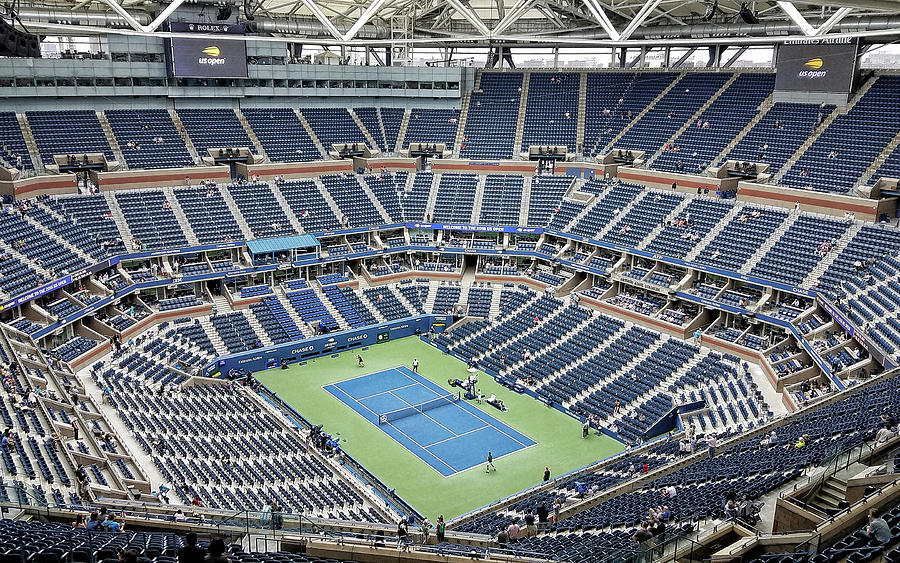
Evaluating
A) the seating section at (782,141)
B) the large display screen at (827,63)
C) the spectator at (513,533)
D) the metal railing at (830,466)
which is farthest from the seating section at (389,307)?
the metal railing at (830,466)

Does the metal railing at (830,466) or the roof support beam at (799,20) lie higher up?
the roof support beam at (799,20)

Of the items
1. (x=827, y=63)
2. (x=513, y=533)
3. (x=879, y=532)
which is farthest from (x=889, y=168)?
(x=879, y=532)

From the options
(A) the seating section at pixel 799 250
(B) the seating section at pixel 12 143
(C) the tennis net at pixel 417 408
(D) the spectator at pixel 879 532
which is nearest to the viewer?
(D) the spectator at pixel 879 532

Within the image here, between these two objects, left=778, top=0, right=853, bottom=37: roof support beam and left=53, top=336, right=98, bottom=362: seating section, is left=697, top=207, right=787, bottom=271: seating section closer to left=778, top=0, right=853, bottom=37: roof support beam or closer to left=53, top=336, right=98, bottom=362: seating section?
left=778, top=0, right=853, bottom=37: roof support beam

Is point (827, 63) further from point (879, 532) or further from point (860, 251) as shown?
point (879, 532)

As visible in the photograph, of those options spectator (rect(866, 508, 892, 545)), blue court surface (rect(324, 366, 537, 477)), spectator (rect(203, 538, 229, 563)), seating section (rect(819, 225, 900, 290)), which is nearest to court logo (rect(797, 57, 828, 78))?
seating section (rect(819, 225, 900, 290))

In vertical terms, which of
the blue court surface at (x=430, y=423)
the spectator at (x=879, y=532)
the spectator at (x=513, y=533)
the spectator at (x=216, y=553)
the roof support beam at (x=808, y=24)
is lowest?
the blue court surface at (x=430, y=423)

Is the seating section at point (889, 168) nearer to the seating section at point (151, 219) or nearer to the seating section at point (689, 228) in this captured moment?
the seating section at point (689, 228)
